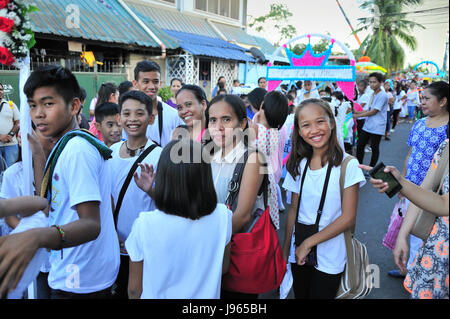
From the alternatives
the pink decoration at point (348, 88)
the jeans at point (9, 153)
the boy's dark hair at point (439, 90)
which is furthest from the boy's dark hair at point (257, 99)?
the jeans at point (9, 153)

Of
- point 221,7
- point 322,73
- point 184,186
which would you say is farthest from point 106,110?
point 221,7

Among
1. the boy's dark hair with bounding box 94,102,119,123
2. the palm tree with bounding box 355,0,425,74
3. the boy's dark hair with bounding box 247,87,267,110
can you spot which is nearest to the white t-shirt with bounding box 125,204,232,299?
the boy's dark hair with bounding box 94,102,119,123

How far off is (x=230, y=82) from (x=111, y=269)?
16242 mm

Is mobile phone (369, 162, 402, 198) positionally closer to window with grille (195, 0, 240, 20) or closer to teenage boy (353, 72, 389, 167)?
teenage boy (353, 72, 389, 167)

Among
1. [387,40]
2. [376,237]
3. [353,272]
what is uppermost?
[387,40]

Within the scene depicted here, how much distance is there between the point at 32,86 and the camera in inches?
63.9

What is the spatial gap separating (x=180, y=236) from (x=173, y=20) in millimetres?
15168

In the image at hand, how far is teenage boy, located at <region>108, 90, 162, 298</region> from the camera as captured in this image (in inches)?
88.1

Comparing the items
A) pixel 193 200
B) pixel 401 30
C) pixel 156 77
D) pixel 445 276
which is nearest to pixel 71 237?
pixel 193 200

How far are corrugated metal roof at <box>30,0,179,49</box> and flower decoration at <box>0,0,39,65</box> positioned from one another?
777cm

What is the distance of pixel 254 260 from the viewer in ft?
6.01

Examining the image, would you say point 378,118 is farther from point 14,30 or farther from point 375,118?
point 14,30

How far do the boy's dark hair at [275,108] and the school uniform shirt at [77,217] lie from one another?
256cm

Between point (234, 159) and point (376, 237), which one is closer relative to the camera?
point (234, 159)
